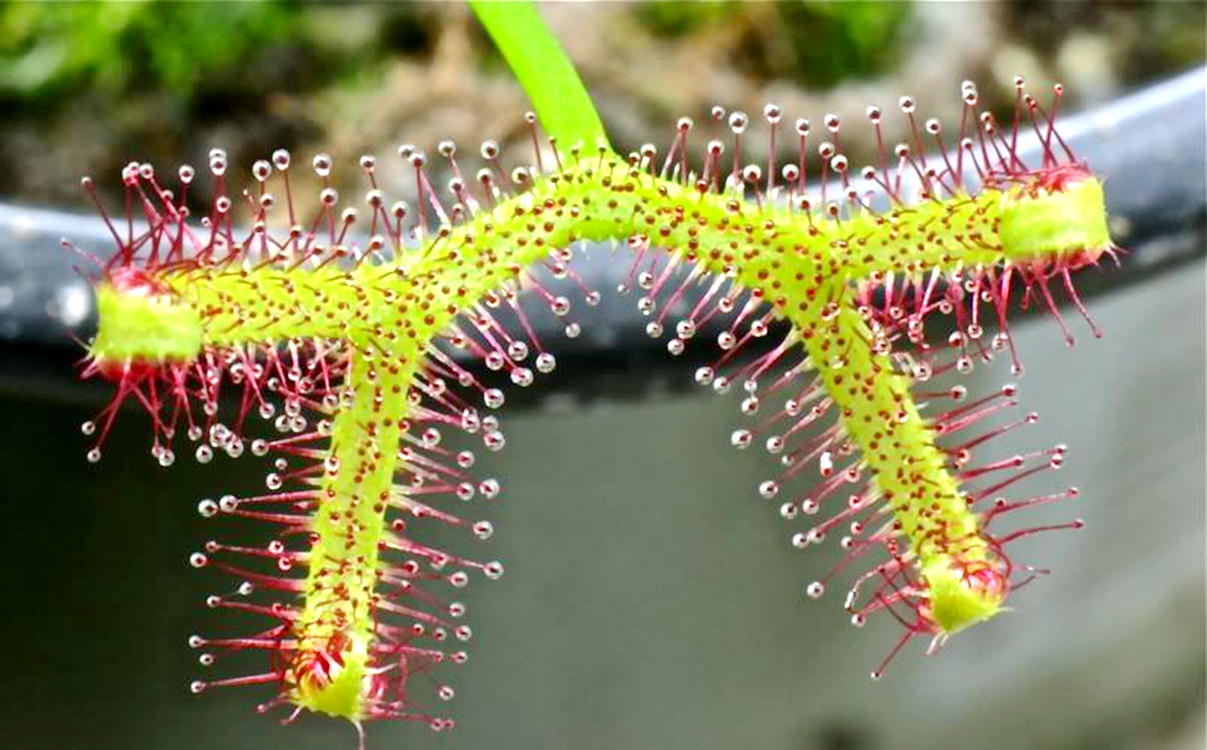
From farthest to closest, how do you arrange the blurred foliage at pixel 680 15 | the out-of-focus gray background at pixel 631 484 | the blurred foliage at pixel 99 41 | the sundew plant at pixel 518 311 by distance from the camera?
the blurred foliage at pixel 680 15 → the blurred foliage at pixel 99 41 → the out-of-focus gray background at pixel 631 484 → the sundew plant at pixel 518 311

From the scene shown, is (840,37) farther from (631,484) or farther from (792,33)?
(631,484)

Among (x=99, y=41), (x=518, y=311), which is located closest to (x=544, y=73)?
(x=518, y=311)

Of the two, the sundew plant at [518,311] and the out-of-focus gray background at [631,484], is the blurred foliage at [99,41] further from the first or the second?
the sundew plant at [518,311]

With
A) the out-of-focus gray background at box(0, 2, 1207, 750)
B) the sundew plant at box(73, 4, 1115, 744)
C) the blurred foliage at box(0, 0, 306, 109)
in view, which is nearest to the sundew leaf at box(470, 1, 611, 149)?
the sundew plant at box(73, 4, 1115, 744)

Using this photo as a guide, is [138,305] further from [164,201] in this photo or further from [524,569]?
[524,569]

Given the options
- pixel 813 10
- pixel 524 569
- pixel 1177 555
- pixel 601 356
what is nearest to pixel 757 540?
pixel 524 569

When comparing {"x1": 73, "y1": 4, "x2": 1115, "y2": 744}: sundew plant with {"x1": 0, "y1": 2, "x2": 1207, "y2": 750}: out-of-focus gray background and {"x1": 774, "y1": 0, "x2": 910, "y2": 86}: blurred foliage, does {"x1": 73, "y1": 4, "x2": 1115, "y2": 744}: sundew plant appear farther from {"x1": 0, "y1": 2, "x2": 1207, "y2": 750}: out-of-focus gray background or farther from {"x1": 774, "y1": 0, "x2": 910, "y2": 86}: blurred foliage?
{"x1": 774, "y1": 0, "x2": 910, "y2": 86}: blurred foliage

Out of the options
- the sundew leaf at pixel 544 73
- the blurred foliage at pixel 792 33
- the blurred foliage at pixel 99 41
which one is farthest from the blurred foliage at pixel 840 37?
the sundew leaf at pixel 544 73
